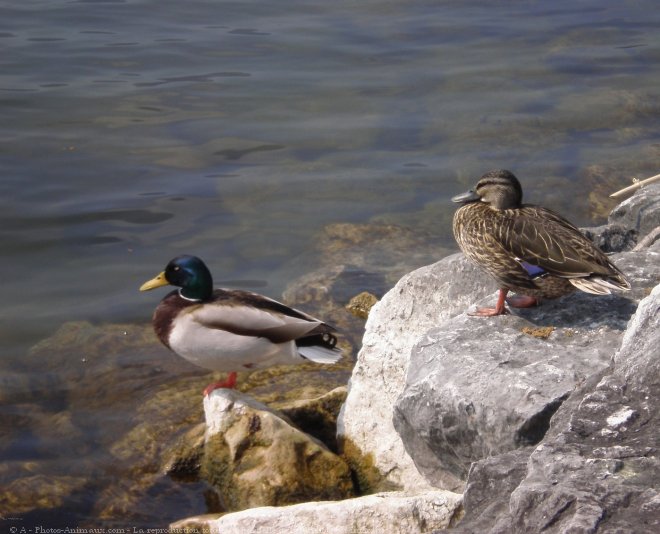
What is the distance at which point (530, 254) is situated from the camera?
16.2ft

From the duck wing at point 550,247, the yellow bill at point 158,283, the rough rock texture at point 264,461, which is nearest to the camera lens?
the duck wing at point 550,247

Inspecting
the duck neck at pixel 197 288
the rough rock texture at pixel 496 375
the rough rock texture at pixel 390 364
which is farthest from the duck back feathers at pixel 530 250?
the duck neck at pixel 197 288

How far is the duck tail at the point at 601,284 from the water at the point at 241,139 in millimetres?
2337

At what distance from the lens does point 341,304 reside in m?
8.36

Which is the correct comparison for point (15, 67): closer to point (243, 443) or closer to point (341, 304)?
point (341, 304)

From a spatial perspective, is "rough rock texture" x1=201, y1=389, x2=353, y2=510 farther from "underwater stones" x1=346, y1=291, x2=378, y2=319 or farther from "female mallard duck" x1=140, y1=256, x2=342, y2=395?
"underwater stones" x1=346, y1=291, x2=378, y2=319

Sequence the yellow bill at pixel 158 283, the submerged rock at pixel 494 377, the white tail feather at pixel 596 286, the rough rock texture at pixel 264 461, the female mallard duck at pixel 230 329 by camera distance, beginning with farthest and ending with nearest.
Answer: the yellow bill at pixel 158 283 → the female mallard duck at pixel 230 329 → the rough rock texture at pixel 264 461 → the white tail feather at pixel 596 286 → the submerged rock at pixel 494 377

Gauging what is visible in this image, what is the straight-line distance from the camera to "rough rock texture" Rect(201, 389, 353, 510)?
17.2ft

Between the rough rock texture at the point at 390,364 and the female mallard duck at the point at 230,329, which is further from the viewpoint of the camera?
the female mallard duck at the point at 230,329

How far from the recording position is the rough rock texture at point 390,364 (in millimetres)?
5355

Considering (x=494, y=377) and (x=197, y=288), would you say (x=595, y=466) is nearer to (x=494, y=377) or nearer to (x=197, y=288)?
(x=494, y=377)

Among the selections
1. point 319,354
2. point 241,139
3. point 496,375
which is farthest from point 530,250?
point 241,139

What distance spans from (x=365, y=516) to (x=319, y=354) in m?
2.17

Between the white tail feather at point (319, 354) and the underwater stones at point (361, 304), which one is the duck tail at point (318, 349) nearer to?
the white tail feather at point (319, 354)
